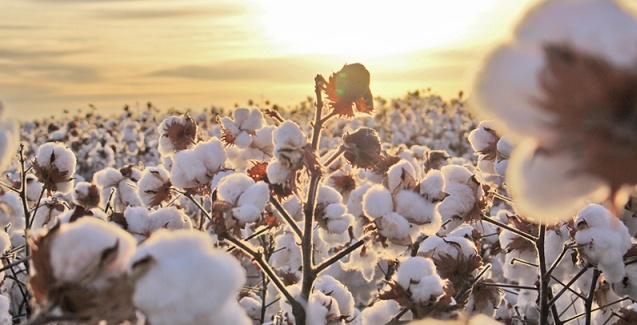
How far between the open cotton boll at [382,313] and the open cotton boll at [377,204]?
1.40 ft

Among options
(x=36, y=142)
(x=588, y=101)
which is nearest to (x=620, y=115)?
(x=588, y=101)

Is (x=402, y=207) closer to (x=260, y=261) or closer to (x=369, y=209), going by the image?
(x=369, y=209)

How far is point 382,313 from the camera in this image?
2822 mm

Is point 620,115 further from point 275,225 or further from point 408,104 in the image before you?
point 408,104

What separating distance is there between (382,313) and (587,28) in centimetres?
186

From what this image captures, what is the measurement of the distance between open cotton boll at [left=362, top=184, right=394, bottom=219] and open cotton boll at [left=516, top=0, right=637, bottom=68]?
133 centimetres

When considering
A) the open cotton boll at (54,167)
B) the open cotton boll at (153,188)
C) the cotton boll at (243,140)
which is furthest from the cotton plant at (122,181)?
the cotton boll at (243,140)

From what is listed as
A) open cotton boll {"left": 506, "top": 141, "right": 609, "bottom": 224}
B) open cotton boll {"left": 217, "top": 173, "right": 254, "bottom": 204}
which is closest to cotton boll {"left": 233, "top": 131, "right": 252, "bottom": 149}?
open cotton boll {"left": 217, "top": 173, "right": 254, "bottom": 204}

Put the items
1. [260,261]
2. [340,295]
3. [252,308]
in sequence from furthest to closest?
[252,308]
[340,295]
[260,261]

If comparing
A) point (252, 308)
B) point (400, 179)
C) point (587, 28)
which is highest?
point (587, 28)

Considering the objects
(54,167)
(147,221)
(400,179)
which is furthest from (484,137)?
Answer: (54,167)

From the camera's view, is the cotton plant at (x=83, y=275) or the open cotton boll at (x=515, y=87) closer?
the open cotton boll at (x=515, y=87)

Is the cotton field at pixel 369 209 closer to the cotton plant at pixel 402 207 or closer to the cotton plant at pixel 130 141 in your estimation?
the cotton plant at pixel 402 207

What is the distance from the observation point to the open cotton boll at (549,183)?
1.18 m
